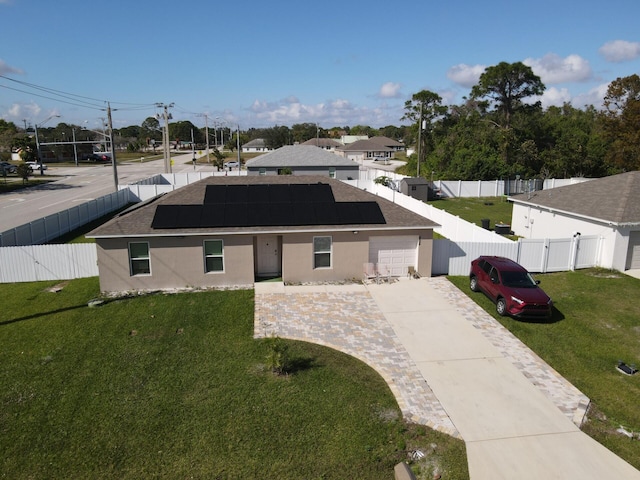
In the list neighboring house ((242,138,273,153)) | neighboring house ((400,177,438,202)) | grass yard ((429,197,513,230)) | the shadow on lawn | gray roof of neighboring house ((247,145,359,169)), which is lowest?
the shadow on lawn

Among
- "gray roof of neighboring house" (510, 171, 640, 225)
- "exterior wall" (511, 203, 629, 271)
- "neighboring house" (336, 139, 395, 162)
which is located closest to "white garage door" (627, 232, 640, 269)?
"exterior wall" (511, 203, 629, 271)

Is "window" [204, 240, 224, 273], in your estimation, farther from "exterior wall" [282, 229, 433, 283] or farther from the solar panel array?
"exterior wall" [282, 229, 433, 283]

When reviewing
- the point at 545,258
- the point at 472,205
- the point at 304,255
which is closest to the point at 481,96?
the point at 472,205

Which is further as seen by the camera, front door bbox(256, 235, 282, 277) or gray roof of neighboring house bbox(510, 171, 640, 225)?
gray roof of neighboring house bbox(510, 171, 640, 225)

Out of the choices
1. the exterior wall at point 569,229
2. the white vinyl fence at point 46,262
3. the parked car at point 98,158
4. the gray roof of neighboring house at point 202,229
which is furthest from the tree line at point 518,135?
the parked car at point 98,158

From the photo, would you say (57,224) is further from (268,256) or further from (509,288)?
(509,288)

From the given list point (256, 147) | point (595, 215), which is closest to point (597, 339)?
point (595, 215)

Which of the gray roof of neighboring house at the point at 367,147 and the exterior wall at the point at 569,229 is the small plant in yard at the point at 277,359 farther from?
the gray roof of neighboring house at the point at 367,147
